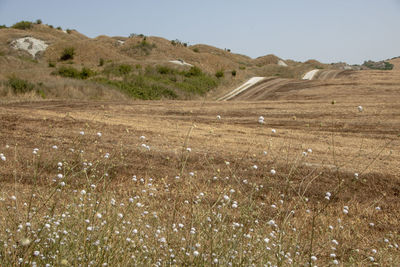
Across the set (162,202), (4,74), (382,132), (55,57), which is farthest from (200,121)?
(55,57)

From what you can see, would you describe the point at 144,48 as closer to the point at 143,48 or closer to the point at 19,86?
the point at 143,48

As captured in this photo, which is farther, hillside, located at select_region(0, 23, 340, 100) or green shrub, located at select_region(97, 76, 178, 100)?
green shrub, located at select_region(97, 76, 178, 100)

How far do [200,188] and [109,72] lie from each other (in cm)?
3005

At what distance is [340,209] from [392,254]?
5.18 ft

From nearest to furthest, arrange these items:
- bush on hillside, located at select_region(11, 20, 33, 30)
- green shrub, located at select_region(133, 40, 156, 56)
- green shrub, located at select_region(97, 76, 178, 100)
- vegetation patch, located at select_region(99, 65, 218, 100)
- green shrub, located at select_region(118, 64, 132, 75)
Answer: green shrub, located at select_region(97, 76, 178, 100) < vegetation patch, located at select_region(99, 65, 218, 100) < green shrub, located at select_region(118, 64, 132, 75) < green shrub, located at select_region(133, 40, 156, 56) < bush on hillside, located at select_region(11, 20, 33, 30)

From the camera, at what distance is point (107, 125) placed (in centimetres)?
1257

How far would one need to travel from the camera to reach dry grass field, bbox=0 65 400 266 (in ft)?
11.7

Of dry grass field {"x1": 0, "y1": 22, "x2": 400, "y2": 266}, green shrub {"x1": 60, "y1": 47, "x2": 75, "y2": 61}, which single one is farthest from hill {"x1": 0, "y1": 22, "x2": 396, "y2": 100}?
dry grass field {"x1": 0, "y1": 22, "x2": 400, "y2": 266}

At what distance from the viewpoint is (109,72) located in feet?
116

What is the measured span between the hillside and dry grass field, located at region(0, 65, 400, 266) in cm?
307

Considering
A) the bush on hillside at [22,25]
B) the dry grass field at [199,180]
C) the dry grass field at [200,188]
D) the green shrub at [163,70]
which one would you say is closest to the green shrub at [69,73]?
the dry grass field at [199,180]

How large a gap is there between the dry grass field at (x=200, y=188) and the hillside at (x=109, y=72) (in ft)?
10.1

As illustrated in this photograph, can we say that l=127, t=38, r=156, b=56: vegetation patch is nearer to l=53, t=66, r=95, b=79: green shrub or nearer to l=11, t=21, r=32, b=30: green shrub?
l=11, t=21, r=32, b=30: green shrub

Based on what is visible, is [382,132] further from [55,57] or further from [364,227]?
[55,57]
